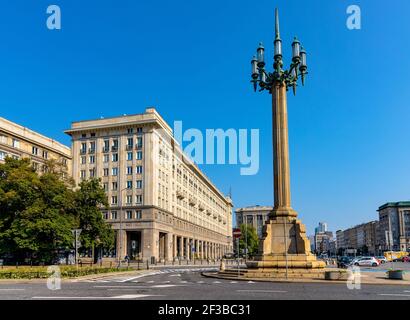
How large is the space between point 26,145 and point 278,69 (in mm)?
63197

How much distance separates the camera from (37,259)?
164 feet

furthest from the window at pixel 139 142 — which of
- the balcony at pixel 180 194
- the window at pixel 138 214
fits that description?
the balcony at pixel 180 194

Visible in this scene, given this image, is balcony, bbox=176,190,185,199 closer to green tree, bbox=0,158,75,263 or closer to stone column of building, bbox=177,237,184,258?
stone column of building, bbox=177,237,184,258

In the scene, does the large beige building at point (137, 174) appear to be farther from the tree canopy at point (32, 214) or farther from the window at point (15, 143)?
the tree canopy at point (32, 214)

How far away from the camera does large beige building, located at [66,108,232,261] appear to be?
7812 centimetres

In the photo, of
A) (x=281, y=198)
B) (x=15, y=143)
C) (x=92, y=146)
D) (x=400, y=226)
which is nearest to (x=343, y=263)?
(x=281, y=198)

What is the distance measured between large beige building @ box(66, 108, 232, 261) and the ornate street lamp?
153 ft

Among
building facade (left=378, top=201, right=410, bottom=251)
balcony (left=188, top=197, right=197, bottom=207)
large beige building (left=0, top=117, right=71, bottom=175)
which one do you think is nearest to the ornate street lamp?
large beige building (left=0, top=117, right=71, bottom=175)

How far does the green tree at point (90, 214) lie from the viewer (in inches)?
2195

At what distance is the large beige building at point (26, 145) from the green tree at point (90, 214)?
14.5m

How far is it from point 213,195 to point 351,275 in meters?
126
